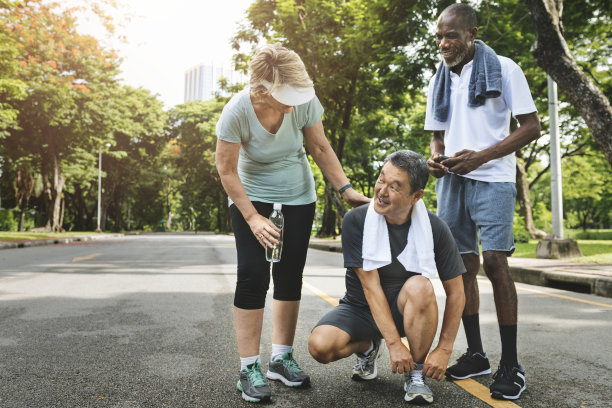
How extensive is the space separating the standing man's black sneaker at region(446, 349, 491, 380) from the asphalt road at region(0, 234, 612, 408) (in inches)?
3.2

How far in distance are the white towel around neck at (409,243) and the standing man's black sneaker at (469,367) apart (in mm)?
754

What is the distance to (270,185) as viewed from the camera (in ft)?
10.1

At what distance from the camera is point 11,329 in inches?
179

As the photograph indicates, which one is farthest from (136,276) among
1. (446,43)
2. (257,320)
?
(446,43)

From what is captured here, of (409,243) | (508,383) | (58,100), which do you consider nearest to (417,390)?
(508,383)

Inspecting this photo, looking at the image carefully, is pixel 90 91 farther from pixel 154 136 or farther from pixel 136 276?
pixel 136 276

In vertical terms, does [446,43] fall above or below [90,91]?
below

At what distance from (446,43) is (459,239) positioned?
3.95 feet

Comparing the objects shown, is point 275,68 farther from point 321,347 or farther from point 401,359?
point 401,359

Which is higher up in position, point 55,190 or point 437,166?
point 55,190

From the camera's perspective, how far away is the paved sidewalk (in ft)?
24.0

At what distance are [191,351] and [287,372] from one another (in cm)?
107

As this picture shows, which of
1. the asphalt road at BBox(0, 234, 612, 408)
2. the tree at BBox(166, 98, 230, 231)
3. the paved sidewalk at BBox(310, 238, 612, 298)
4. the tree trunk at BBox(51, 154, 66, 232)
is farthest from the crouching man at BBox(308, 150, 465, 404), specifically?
the tree at BBox(166, 98, 230, 231)

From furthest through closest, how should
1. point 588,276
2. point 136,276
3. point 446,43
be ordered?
point 136,276 < point 588,276 < point 446,43
